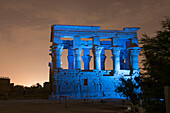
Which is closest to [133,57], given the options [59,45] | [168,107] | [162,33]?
[59,45]

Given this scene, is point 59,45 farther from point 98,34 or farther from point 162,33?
point 162,33

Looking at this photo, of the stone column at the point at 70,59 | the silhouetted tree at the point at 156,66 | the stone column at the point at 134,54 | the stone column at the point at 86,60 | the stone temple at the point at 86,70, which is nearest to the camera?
the silhouetted tree at the point at 156,66

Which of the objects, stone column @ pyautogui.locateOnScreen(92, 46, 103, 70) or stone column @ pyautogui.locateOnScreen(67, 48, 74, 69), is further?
stone column @ pyautogui.locateOnScreen(67, 48, 74, 69)

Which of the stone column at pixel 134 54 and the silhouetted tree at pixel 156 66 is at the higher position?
the stone column at pixel 134 54

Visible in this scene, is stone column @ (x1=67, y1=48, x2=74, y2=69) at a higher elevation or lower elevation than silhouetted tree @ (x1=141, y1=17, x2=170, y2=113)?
higher

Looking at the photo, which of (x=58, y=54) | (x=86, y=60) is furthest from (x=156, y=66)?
(x=86, y=60)

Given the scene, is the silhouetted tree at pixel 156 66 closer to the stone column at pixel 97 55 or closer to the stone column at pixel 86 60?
the stone column at pixel 97 55

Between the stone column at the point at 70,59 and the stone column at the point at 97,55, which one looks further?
the stone column at the point at 70,59

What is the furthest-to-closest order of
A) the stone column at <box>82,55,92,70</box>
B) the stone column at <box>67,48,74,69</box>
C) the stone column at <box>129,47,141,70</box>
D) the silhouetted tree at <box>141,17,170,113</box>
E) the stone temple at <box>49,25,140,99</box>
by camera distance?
the stone column at <box>82,55,92,70</box> < the stone column at <box>67,48,74,69</box> < the stone column at <box>129,47,141,70</box> < the stone temple at <box>49,25,140,99</box> < the silhouetted tree at <box>141,17,170,113</box>

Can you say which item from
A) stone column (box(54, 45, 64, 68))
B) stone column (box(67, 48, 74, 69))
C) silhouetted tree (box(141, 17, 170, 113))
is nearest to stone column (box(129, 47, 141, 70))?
stone column (box(67, 48, 74, 69))

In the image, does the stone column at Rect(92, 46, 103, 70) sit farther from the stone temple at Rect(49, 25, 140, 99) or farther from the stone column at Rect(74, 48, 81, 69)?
the stone column at Rect(74, 48, 81, 69)

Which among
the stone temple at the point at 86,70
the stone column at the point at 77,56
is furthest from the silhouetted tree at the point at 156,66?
the stone column at the point at 77,56

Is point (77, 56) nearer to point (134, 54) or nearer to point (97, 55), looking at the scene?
point (97, 55)

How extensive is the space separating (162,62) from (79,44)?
3021 cm
